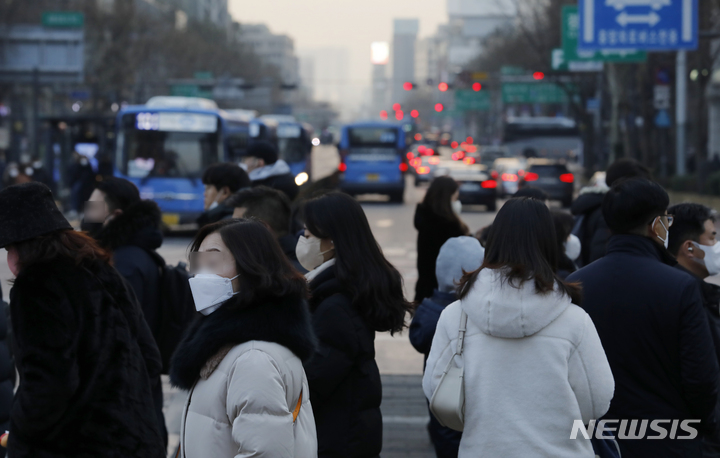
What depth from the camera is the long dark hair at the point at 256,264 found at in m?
2.84

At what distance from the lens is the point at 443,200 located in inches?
267

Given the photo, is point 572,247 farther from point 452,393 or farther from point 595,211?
point 452,393

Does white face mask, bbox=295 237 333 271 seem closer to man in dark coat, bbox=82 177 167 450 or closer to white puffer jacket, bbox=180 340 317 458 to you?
white puffer jacket, bbox=180 340 317 458

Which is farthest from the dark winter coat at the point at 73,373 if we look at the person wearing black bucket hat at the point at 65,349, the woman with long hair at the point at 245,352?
the woman with long hair at the point at 245,352

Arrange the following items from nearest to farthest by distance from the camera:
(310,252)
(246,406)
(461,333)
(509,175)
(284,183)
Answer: (246,406) < (461,333) < (310,252) < (284,183) < (509,175)

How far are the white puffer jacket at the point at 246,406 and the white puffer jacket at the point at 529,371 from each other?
67cm

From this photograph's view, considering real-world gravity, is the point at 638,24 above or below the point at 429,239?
above

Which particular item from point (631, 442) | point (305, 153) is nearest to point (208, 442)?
point (631, 442)

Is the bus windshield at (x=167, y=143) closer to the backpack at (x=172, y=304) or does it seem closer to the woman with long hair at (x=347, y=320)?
the backpack at (x=172, y=304)

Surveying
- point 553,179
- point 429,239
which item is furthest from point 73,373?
point 553,179

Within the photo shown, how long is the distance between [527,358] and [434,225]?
12.2ft

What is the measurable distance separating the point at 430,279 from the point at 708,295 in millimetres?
3106

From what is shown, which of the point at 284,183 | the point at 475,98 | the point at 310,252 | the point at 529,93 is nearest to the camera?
the point at 310,252

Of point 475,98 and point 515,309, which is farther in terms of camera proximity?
point 475,98
